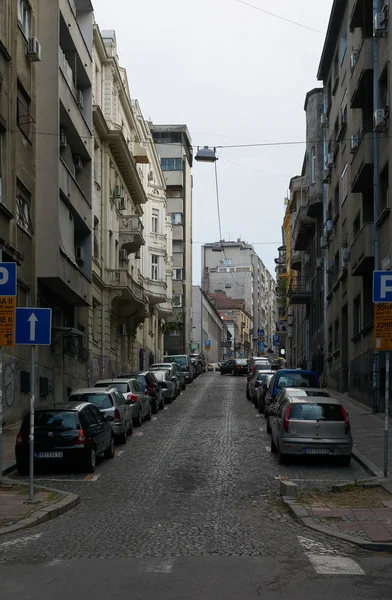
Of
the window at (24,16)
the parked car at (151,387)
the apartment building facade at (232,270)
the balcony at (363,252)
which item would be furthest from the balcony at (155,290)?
the apartment building facade at (232,270)

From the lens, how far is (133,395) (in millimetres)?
25656

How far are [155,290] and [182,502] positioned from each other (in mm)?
46753

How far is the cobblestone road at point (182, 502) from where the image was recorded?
10219mm

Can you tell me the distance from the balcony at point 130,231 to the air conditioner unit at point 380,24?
23857mm

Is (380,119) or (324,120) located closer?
(380,119)

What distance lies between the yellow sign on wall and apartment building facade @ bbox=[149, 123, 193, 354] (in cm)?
6878

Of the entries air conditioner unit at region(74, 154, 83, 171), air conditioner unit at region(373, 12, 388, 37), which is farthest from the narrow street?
air conditioner unit at region(74, 154, 83, 171)

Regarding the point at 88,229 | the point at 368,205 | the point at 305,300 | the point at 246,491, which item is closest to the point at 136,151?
the point at 305,300

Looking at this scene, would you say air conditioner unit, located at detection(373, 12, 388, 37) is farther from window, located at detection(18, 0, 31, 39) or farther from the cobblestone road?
the cobblestone road

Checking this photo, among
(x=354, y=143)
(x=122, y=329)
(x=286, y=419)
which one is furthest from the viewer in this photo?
(x=122, y=329)

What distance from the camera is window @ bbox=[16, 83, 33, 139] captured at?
84.1 feet

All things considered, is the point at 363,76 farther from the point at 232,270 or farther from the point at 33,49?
the point at 232,270

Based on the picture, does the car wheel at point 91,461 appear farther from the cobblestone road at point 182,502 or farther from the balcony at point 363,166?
the balcony at point 363,166

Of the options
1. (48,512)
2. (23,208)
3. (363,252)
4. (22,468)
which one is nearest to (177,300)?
(363,252)
